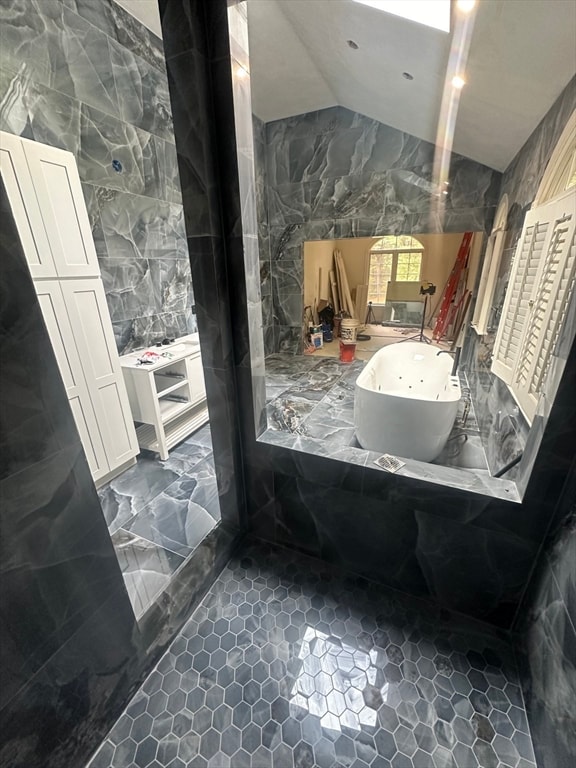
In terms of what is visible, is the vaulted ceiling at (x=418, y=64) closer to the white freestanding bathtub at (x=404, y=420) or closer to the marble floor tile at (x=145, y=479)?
the white freestanding bathtub at (x=404, y=420)

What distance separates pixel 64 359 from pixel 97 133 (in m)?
1.70

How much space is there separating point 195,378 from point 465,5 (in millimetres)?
2830

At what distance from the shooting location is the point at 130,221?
2445 mm

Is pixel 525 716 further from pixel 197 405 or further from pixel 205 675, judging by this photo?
pixel 197 405

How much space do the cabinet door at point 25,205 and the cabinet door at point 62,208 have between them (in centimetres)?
3

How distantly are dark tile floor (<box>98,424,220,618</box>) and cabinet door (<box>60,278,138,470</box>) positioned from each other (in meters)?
0.23

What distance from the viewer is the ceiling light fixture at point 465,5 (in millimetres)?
1400

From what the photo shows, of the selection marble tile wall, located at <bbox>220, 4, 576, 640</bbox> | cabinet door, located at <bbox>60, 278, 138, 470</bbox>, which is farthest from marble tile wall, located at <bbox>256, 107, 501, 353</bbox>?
marble tile wall, located at <bbox>220, 4, 576, 640</bbox>

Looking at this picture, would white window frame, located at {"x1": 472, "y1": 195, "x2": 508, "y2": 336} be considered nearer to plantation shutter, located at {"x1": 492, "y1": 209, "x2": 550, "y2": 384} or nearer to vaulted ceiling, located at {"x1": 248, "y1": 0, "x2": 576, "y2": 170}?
vaulted ceiling, located at {"x1": 248, "y1": 0, "x2": 576, "y2": 170}

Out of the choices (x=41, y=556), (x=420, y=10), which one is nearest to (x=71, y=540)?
(x=41, y=556)

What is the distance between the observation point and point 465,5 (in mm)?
1440

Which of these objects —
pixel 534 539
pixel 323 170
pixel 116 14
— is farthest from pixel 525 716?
pixel 323 170

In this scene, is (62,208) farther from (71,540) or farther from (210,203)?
(71,540)

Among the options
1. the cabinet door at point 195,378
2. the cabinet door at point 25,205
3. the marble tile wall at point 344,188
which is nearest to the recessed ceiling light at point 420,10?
the marble tile wall at point 344,188
